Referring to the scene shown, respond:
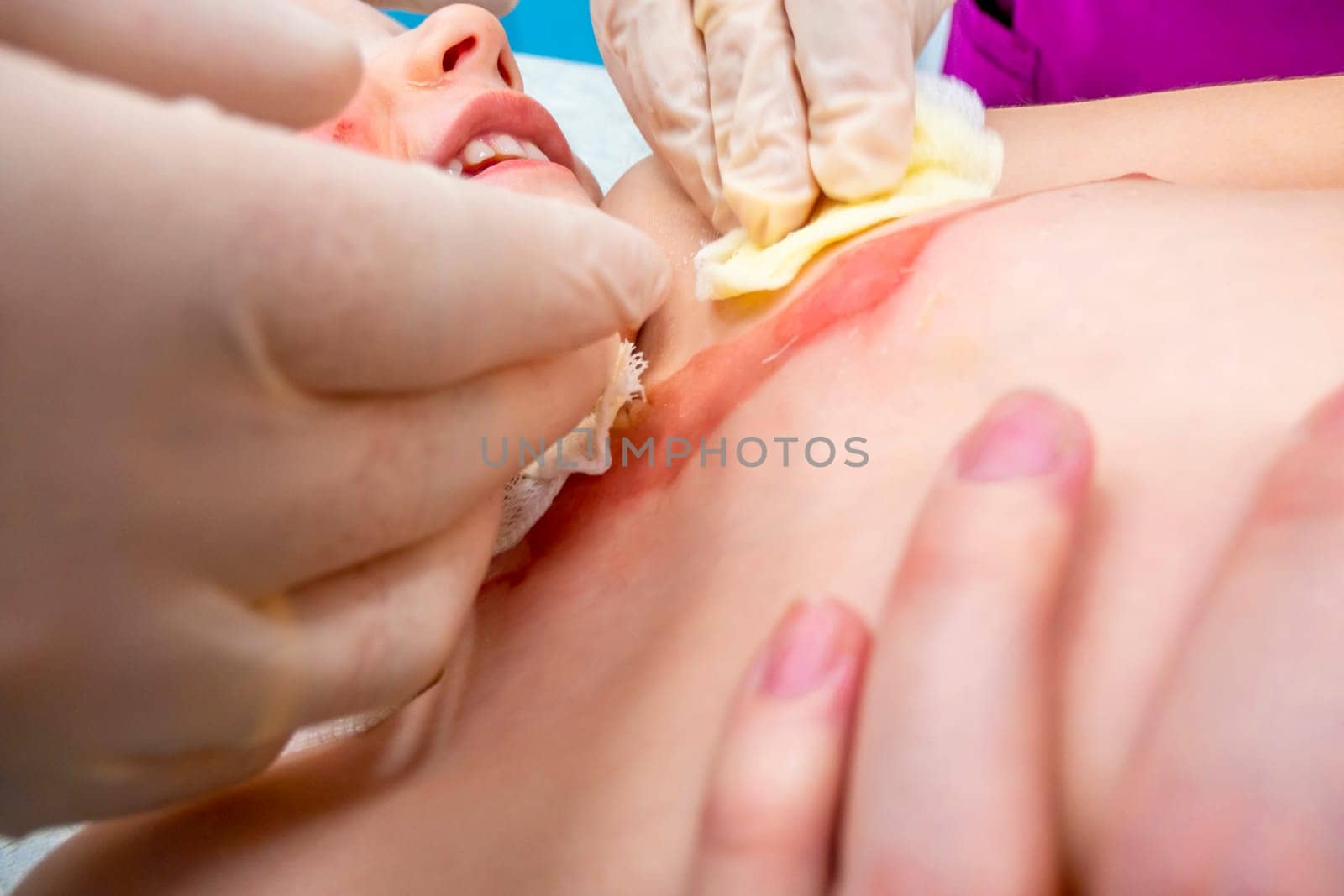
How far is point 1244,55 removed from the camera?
1.30 metres

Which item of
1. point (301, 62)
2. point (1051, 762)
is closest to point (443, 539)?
point (301, 62)

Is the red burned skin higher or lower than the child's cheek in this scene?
lower

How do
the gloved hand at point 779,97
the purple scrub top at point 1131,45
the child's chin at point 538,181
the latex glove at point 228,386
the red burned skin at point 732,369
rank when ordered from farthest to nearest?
the purple scrub top at point 1131,45 < the child's chin at point 538,181 < the gloved hand at point 779,97 < the red burned skin at point 732,369 < the latex glove at point 228,386

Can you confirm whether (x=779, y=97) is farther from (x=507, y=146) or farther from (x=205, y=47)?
(x=205, y=47)

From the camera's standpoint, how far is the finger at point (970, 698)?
356 mm

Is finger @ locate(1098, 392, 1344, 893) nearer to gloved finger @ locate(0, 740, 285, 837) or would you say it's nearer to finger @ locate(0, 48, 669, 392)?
finger @ locate(0, 48, 669, 392)

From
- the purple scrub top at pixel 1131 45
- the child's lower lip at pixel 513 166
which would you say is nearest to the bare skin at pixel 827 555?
the child's lower lip at pixel 513 166

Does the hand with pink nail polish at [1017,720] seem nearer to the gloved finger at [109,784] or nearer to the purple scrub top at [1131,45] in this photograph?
the gloved finger at [109,784]

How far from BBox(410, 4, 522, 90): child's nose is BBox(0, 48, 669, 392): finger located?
0.52 metres

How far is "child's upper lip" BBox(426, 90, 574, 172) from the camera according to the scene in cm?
98

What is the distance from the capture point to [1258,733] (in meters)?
0.31

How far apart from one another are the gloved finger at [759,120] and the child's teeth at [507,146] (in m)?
0.26

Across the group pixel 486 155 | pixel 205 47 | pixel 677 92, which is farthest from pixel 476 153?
pixel 205 47

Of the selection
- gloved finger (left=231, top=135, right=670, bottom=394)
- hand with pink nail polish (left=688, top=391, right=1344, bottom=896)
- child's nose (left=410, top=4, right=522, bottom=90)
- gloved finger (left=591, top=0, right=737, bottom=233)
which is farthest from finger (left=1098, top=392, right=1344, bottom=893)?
child's nose (left=410, top=4, right=522, bottom=90)
